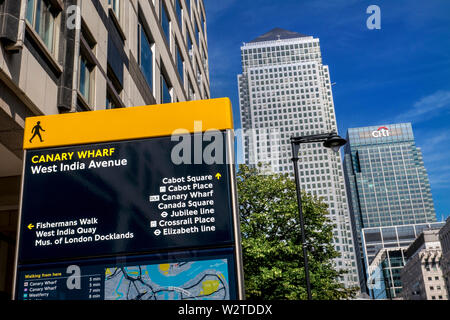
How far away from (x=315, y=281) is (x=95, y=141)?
2571cm

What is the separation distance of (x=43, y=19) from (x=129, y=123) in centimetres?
888

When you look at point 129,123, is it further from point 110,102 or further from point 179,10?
point 179,10

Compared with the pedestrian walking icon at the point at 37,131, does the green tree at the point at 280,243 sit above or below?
above

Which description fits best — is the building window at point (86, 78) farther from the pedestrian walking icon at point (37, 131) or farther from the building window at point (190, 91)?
the building window at point (190, 91)

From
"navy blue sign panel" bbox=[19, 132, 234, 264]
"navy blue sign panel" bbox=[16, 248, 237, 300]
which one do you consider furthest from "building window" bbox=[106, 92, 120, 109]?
"navy blue sign panel" bbox=[16, 248, 237, 300]

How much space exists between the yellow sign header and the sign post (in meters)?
0.01

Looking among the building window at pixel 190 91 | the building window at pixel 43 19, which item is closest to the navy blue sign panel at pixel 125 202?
the building window at pixel 43 19

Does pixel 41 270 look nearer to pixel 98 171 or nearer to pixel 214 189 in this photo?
pixel 98 171

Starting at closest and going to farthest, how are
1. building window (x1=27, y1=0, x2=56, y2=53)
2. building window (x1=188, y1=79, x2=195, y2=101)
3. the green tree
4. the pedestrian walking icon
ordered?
the pedestrian walking icon, building window (x1=27, y1=0, x2=56, y2=53), the green tree, building window (x1=188, y1=79, x2=195, y2=101)

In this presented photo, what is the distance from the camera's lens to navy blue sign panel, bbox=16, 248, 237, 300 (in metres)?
4.47

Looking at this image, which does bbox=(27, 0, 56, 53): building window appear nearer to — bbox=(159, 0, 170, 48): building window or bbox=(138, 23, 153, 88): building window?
bbox=(138, 23, 153, 88): building window

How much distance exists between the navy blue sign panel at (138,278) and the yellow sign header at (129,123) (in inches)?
53.5

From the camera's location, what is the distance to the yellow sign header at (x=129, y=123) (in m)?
4.98

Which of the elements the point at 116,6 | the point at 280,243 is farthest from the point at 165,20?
the point at 280,243
